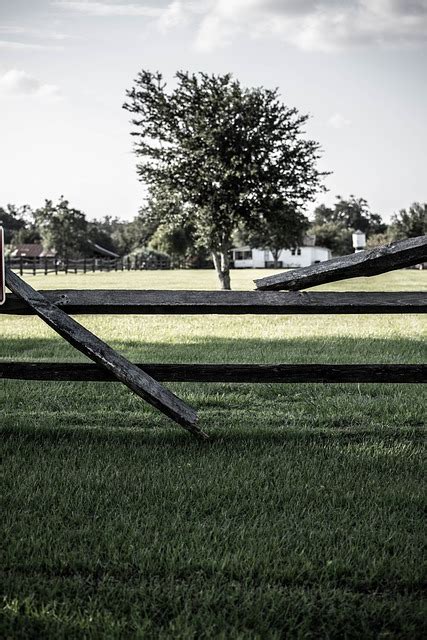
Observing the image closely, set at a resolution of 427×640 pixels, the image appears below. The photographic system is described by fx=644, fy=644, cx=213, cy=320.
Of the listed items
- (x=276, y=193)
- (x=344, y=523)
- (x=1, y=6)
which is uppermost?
(x=1, y=6)

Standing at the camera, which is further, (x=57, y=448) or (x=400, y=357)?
(x=400, y=357)

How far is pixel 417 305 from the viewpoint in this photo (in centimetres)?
475

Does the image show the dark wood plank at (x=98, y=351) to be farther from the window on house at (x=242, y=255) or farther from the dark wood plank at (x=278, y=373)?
the window on house at (x=242, y=255)

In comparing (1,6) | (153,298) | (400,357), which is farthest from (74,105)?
(153,298)

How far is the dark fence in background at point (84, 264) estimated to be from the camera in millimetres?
56084

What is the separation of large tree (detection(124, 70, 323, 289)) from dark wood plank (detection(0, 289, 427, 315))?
26.1 metres

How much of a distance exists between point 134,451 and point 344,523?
1759 millimetres

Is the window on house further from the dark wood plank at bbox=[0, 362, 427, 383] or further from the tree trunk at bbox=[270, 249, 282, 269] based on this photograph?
the dark wood plank at bbox=[0, 362, 427, 383]

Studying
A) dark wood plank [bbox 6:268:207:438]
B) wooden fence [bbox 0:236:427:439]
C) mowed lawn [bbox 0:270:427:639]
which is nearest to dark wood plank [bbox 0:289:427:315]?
wooden fence [bbox 0:236:427:439]

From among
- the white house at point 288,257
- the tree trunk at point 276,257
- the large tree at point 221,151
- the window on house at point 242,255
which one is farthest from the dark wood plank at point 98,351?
the window on house at point 242,255

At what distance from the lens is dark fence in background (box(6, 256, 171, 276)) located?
5608 centimetres

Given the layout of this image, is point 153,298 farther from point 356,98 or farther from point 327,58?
point 356,98

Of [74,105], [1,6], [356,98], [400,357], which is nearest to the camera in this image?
[400,357]

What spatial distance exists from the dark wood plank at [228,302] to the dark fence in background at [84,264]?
42.9 metres
